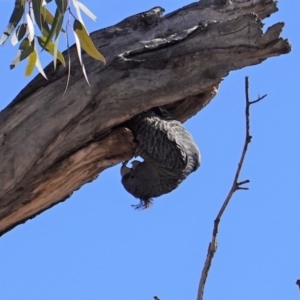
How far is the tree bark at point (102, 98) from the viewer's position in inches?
142

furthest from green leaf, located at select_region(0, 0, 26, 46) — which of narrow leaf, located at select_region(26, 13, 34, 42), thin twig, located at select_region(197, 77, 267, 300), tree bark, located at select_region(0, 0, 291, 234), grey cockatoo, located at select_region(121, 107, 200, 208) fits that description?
thin twig, located at select_region(197, 77, 267, 300)

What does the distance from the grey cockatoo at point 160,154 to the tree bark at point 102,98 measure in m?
0.06

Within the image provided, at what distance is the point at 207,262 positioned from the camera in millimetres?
2475

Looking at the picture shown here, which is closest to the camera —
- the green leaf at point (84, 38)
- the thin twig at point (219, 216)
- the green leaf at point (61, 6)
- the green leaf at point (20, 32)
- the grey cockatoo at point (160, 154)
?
the thin twig at point (219, 216)

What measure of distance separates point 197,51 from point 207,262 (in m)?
1.31

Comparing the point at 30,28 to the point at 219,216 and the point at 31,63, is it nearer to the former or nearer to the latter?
the point at 31,63

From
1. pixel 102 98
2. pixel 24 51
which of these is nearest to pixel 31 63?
pixel 24 51

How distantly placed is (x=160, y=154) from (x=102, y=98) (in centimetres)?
30

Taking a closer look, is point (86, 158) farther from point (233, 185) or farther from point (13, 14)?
point (233, 185)

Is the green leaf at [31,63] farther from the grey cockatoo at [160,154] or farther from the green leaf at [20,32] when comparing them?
the grey cockatoo at [160,154]

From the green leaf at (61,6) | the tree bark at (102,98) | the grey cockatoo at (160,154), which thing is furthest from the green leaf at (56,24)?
the grey cockatoo at (160,154)

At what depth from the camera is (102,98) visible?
11.9 feet

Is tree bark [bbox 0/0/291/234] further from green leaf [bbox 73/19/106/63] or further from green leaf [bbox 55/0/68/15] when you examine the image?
green leaf [bbox 55/0/68/15]

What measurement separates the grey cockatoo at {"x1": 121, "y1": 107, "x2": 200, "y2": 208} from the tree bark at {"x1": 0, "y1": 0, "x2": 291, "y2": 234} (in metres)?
0.06
